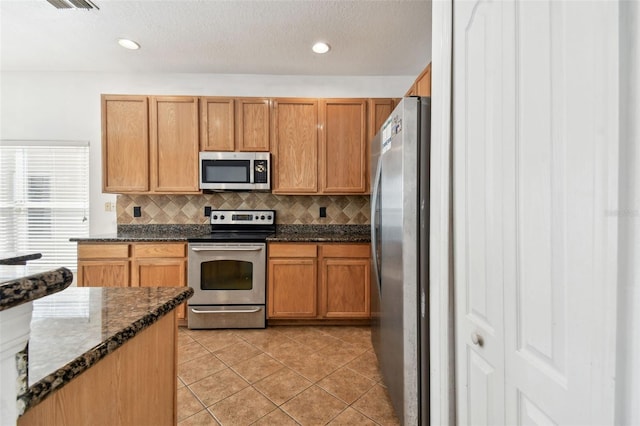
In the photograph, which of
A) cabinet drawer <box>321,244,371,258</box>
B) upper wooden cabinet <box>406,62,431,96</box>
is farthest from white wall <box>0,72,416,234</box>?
cabinet drawer <box>321,244,371,258</box>

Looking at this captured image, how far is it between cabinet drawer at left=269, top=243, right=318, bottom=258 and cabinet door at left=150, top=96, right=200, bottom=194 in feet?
3.70

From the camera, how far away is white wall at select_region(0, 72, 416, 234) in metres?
3.05

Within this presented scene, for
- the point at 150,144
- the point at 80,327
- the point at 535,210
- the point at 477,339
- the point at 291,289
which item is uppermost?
the point at 150,144

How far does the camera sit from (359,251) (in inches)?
106

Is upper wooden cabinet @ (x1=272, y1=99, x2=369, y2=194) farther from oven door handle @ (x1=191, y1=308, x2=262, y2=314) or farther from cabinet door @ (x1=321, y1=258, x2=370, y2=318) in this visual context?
oven door handle @ (x1=191, y1=308, x2=262, y2=314)

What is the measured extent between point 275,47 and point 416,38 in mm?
1286

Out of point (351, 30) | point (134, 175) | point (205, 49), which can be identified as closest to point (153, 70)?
Result: point (205, 49)

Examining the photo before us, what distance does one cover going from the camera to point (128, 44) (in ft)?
8.20

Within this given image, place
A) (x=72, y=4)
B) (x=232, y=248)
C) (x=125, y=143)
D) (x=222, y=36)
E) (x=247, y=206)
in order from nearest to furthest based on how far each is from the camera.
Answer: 1. (x=72, y=4)
2. (x=222, y=36)
3. (x=232, y=248)
4. (x=125, y=143)
5. (x=247, y=206)

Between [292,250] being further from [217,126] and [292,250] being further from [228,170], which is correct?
[217,126]

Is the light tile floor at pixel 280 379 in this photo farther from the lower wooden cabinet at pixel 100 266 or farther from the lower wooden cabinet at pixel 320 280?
the lower wooden cabinet at pixel 100 266

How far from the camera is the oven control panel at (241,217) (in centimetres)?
309

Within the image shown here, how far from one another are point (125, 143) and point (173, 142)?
49 cm

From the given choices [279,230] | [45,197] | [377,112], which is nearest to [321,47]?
[377,112]
